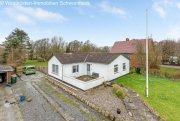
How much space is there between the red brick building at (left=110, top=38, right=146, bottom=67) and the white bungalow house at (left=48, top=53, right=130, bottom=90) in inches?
227

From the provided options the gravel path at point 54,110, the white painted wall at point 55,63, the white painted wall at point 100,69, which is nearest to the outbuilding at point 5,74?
the white painted wall at point 55,63

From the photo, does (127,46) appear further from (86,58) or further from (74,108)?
(74,108)

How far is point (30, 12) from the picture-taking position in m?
17.4

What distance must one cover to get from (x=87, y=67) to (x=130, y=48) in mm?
13720

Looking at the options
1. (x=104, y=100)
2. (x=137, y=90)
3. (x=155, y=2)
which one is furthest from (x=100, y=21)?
(x=104, y=100)

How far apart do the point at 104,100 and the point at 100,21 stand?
1501 centimetres

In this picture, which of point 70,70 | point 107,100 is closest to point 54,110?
point 107,100

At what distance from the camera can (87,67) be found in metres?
21.9

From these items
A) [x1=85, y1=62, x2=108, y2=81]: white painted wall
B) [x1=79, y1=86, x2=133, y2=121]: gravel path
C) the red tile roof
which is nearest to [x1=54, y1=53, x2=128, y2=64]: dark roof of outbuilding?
[x1=85, y1=62, x2=108, y2=81]: white painted wall

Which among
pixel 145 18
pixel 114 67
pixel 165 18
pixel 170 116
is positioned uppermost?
pixel 165 18

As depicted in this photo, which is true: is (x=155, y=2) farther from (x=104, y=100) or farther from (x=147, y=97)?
(x=104, y=100)

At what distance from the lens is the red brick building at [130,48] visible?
28.5 meters

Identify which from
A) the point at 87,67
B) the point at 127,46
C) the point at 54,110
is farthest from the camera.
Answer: the point at 127,46

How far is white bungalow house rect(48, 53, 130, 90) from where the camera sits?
18812 millimetres
